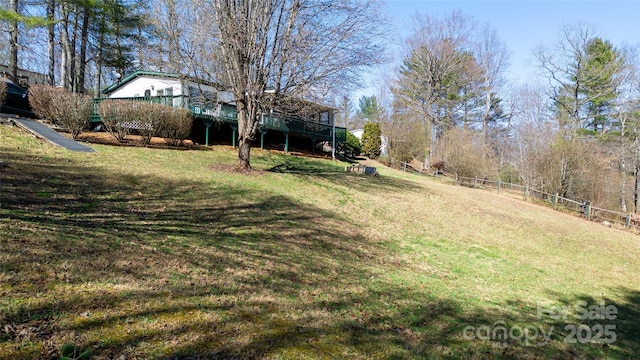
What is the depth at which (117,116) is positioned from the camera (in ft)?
42.8

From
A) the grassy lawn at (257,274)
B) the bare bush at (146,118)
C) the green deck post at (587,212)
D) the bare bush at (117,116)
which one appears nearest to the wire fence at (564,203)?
the green deck post at (587,212)

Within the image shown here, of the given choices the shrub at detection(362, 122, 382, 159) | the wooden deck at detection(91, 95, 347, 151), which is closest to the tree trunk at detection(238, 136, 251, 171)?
the wooden deck at detection(91, 95, 347, 151)

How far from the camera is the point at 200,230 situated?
6.06 metres

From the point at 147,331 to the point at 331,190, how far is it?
33.4 feet

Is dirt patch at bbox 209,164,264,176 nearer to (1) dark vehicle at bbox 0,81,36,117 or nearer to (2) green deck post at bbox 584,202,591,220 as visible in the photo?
(1) dark vehicle at bbox 0,81,36,117

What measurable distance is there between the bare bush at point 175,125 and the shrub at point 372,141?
20483 millimetres

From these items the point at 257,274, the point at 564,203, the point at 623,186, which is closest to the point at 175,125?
the point at 257,274

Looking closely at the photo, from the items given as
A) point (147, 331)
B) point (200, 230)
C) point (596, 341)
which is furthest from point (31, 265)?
point (596, 341)

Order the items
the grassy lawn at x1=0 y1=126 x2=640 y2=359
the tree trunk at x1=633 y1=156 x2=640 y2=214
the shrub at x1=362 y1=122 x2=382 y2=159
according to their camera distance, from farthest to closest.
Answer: the shrub at x1=362 y1=122 x2=382 y2=159, the tree trunk at x1=633 y1=156 x2=640 y2=214, the grassy lawn at x1=0 y1=126 x2=640 y2=359

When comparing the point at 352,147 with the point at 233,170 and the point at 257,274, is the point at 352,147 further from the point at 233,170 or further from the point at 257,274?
the point at 257,274

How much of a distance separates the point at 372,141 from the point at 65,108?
990 inches

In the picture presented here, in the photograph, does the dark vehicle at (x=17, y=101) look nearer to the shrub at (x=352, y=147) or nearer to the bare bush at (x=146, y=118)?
the bare bush at (x=146, y=118)

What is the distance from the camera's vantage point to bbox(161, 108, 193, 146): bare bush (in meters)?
14.4

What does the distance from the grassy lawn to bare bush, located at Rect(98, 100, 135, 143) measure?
2191mm
